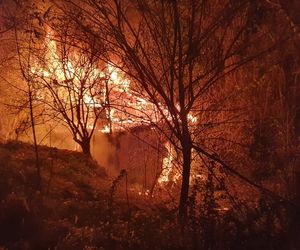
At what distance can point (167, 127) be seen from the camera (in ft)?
32.9

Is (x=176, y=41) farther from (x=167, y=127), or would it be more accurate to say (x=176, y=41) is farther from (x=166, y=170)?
(x=166, y=170)

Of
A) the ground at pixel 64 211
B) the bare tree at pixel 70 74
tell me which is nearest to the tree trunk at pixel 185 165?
the ground at pixel 64 211

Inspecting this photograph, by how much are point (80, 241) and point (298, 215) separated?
128 inches

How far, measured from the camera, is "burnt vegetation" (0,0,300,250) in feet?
23.6

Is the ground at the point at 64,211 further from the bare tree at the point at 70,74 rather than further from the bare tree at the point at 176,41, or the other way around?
the bare tree at the point at 70,74

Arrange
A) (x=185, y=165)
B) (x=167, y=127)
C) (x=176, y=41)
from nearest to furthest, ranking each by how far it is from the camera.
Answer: (x=176, y=41)
(x=185, y=165)
(x=167, y=127)

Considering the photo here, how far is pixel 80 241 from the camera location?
684cm

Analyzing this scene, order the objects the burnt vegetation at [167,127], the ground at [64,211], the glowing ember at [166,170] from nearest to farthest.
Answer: the ground at [64,211]
the burnt vegetation at [167,127]
the glowing ember at [166,170]


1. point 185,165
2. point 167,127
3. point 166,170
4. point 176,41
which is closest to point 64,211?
point 185,165

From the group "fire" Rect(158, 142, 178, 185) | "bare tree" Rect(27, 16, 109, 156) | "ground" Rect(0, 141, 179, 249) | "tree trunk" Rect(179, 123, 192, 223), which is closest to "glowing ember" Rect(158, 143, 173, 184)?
"fire" Rect(158, 142, 178, 185)

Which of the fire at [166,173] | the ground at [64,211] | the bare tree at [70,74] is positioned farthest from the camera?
the bare tree at [70,74]

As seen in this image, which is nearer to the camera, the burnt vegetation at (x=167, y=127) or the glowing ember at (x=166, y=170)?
the burnt vegetation at (x=167, y=127)

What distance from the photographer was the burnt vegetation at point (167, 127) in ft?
23.6

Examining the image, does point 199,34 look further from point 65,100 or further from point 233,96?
point 65,100
